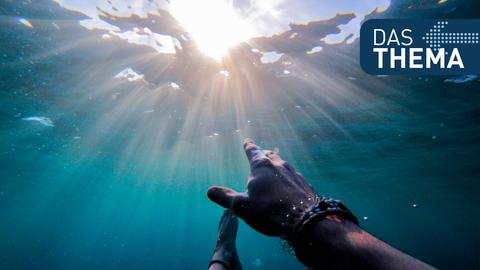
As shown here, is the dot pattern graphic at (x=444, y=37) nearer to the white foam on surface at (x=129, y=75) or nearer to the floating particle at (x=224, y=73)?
the floating particle at (x=224, y=73)

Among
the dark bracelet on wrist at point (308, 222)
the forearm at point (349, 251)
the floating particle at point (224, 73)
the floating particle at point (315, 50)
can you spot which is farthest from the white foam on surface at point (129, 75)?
the forearm at point (349, 251)

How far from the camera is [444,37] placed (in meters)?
10.0

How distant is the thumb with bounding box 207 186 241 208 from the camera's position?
2.05m

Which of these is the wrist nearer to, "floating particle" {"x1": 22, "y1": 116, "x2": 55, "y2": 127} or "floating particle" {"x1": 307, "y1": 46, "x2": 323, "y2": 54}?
"floating particle" {"x1": 307, "y1": 46, "x2": 323, "y2": 54}

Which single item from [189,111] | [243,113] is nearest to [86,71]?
[189,111]

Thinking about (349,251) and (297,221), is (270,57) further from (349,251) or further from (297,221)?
(349,251)

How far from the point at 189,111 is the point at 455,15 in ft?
49.8

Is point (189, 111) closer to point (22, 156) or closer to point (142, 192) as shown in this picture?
point (22, 156)

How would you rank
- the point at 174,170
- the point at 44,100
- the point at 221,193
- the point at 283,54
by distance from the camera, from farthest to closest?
the point at 174,170
the point at 44,100
the point at 283,54
the point at 221,193

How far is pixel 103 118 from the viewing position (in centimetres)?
1977

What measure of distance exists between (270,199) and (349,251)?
2.12 ft

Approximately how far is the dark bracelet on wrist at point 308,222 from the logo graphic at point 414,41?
32.6 feet

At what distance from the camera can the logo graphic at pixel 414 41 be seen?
9789 millimetres

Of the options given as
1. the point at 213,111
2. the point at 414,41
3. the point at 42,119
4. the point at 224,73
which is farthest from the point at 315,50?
the point at 42,119
